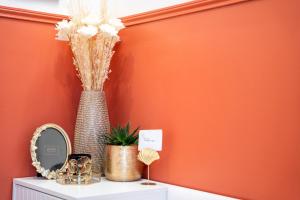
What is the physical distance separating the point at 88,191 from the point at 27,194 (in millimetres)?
408

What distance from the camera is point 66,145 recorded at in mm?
2465

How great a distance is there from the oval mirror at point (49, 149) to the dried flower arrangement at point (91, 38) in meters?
0.29

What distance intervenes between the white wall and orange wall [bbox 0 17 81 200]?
0.29 ft

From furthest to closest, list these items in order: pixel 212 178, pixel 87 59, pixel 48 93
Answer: pixel 48 93 → pixel 87 59 → pixel 212 178

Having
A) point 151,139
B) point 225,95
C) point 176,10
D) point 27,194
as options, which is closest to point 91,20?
point 176,10

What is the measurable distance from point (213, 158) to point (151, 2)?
2.93 ft

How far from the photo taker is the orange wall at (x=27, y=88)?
7.93 feet

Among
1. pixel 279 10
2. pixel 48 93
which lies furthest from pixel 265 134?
pixel 48 93

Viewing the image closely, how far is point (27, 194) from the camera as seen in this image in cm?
228

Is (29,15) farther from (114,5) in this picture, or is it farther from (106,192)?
(106,192)

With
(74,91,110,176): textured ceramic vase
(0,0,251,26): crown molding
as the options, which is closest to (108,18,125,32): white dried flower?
(0,0,251,26): crown molding

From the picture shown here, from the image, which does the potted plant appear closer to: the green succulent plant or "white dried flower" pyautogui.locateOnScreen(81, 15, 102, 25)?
the green succulent plant

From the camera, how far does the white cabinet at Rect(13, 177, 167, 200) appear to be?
200 centimetres

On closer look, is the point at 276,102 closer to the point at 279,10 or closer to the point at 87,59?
the point at 279,10
